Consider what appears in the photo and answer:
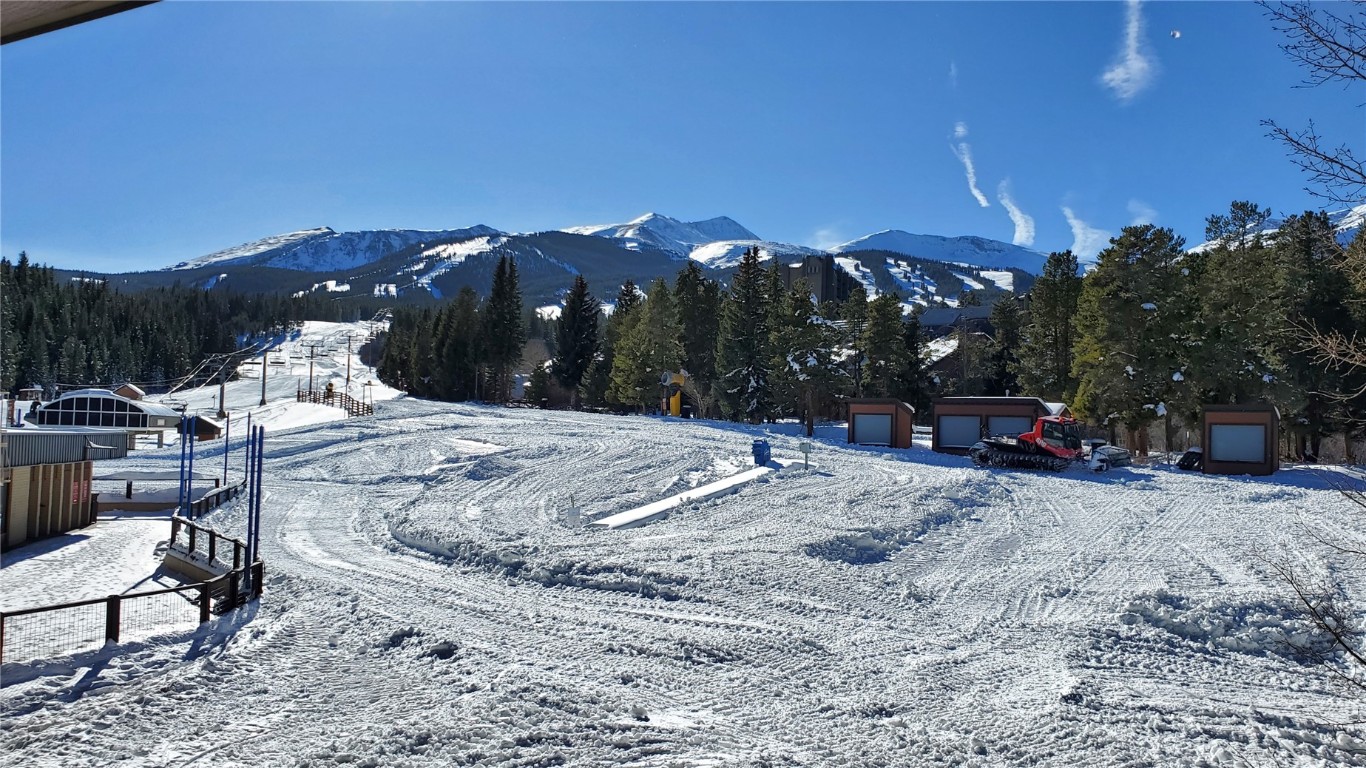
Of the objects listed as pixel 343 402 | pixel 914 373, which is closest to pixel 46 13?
pixel 914 373

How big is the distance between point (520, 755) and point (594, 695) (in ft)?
4.81

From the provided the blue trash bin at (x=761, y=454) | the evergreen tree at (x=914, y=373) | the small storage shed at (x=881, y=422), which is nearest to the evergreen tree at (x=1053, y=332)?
the evergreen tree at (x=914, y=373)

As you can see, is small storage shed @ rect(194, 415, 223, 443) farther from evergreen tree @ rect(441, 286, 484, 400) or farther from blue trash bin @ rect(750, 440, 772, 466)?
blue trash bin @ rect(750, 440, 772, 466)

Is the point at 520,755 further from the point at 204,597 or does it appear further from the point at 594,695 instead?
the point at 204,597

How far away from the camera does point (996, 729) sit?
28.8ft

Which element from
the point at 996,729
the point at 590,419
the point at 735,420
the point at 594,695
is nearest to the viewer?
the point at 996,729

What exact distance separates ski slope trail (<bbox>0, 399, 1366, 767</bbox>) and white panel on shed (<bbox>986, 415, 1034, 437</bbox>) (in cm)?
1149

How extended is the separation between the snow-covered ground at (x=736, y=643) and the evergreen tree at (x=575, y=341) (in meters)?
42.3

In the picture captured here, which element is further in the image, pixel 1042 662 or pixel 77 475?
pixel 77 475

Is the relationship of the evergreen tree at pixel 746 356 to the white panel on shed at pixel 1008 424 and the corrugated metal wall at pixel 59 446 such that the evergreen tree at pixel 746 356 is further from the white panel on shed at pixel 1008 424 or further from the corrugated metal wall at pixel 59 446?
the corrugated metal wall at pixel 59 446

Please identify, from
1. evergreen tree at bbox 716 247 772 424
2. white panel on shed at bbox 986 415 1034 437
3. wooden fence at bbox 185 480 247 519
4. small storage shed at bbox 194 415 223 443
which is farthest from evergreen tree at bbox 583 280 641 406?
wooden fence at bbox 185 480 247 519

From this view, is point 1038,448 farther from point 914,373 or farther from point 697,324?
point 697,324

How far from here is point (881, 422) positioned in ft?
118

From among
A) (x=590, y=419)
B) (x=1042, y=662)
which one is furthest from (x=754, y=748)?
(x=590, y=419)
